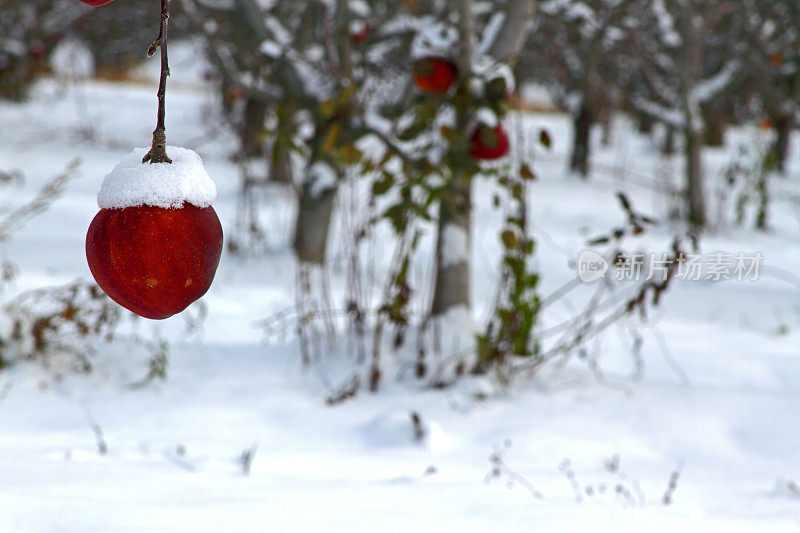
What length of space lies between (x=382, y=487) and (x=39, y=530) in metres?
0.67

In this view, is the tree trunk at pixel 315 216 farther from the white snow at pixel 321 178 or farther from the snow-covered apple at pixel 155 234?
the snow-covered apple at pixel 155 234

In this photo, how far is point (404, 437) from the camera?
6.40ft

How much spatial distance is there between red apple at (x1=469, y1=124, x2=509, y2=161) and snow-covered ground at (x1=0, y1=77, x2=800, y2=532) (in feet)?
2.30

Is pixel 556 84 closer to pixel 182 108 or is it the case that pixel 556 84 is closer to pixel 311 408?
pixel 311 408

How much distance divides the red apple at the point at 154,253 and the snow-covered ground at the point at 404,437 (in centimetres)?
52

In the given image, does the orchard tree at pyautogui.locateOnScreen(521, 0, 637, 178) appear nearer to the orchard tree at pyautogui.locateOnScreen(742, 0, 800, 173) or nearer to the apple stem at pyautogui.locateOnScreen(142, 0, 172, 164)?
the orchard tree at pyautogui.locateOnScreen(742, 0, 800, 173)

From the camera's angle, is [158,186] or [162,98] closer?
[162,98]

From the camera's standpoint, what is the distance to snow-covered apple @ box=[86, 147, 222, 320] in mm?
794

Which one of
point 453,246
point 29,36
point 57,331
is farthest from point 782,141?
point 29,36

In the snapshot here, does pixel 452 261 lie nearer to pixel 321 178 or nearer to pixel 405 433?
pixel 405 433

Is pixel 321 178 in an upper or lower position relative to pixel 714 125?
lower

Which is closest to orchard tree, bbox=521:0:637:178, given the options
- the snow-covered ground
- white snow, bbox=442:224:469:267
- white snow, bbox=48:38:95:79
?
white snow, bbox=442:224:469:267

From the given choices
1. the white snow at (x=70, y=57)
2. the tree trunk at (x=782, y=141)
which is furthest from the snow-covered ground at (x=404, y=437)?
the white snow at (x=70, y=57)

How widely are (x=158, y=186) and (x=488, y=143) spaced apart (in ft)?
4.63
